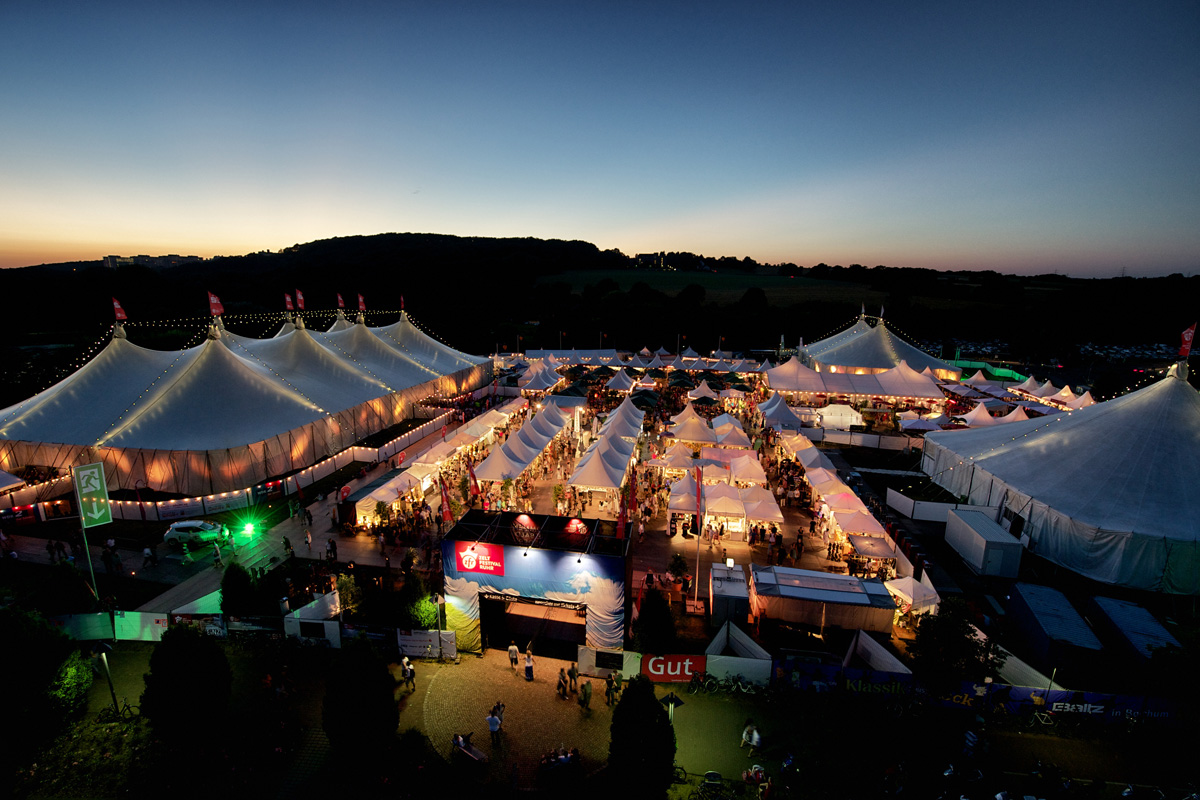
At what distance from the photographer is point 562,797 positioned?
6.95 m

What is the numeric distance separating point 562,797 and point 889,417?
91.2 feet

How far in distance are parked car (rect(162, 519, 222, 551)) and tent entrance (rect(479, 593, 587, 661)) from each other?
839 cm

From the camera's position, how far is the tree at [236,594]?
10336 millimetres

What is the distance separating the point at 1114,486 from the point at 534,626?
14916mm

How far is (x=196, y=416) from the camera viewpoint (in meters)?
16.9

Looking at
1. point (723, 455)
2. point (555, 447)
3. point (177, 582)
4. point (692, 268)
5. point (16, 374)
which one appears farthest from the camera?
point (692, 268)

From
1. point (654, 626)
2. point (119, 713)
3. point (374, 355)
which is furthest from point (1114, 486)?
point (374, 355)

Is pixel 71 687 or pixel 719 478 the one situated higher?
pixel 719 478

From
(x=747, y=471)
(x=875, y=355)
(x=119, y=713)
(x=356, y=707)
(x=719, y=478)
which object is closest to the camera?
(x=356, y=707)

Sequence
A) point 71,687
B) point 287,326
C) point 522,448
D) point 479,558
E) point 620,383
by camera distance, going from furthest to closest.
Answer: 1. point 620,383
2. point 287,326
3. point 522,448
4. point 479,558
5. point 71,687

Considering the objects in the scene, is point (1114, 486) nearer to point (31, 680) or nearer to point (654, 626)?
point (654, 626)

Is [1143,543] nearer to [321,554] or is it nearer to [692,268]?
[321,554]

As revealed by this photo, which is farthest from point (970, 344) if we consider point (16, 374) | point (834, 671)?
point (16, 374)

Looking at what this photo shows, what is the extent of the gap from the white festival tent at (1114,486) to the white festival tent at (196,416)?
22721mm
